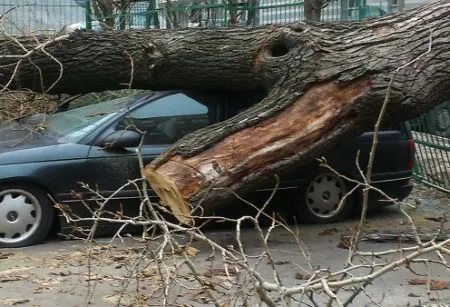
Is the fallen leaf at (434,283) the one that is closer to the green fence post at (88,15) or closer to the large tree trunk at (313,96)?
the large tree trunk at (313,96)

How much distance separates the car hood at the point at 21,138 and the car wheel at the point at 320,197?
2.39 m

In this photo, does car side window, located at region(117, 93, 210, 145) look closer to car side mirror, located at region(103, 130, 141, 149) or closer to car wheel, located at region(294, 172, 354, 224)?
car side mirror, located at region(103, 130, 141, 149)

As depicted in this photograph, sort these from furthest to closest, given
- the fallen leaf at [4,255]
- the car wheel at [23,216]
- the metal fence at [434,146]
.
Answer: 1. the metal fence at [434,146]
2. the car wheel at [23,216]
3. the fallen leaf at [4,255]

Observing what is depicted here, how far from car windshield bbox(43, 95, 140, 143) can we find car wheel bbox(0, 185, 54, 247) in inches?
23.4

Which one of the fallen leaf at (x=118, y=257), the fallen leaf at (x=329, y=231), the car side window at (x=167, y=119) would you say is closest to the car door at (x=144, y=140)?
the car side window at (x=167, y=119)

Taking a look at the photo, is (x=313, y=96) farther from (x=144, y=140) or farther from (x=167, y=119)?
(x=144, y=140)

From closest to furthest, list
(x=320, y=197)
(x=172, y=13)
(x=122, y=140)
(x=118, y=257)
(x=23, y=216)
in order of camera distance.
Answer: (x=118, y=257) → (x=23, y=216) → (x=122, y=140) → (x=320, y=197) → (x=172, y=13)

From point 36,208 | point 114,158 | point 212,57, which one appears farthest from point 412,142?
point 36,208

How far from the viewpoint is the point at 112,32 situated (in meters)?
8.20

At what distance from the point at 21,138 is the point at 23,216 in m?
0.81

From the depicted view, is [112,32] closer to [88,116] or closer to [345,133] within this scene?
[88,116]

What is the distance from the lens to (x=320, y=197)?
846cm

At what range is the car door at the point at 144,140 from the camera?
25.2 ft

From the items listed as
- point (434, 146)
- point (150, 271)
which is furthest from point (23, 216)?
point (434, 146)
